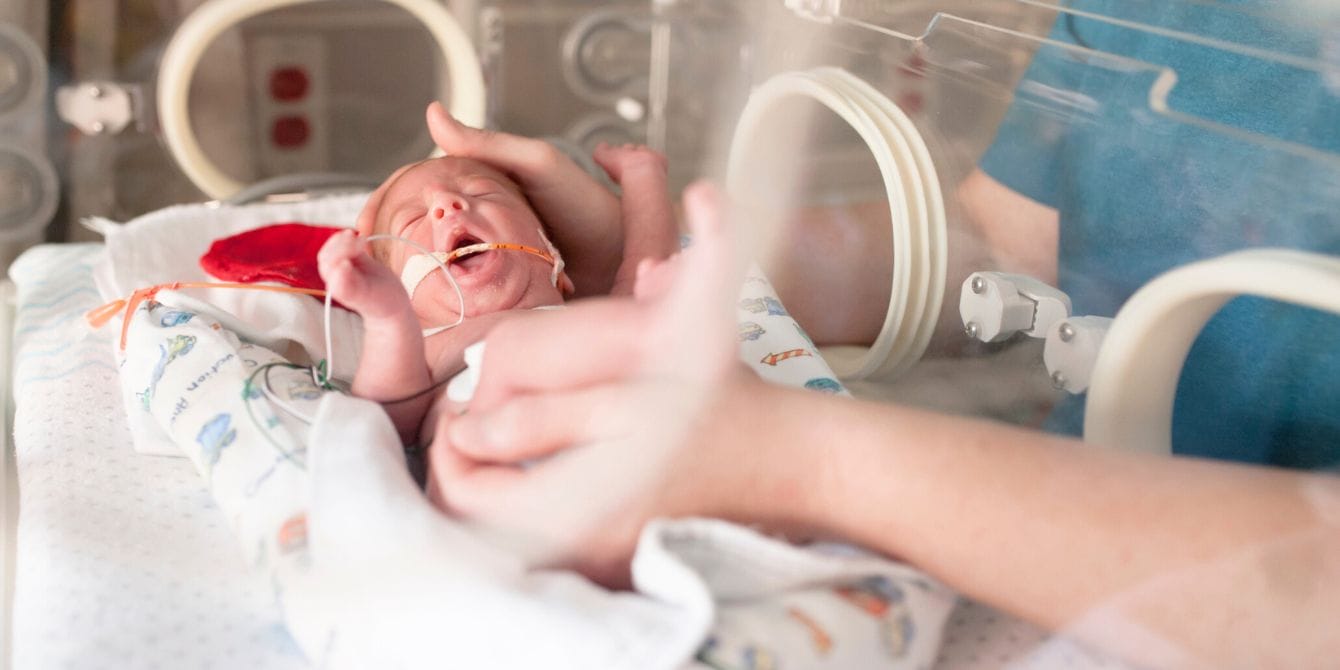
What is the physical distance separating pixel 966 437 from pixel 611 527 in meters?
0.23

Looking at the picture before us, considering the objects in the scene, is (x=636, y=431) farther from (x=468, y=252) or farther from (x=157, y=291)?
(x=157, y=291)

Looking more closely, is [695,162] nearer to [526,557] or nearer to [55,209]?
[526,557]

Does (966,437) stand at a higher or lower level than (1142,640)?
higher

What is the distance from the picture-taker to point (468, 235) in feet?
3.54

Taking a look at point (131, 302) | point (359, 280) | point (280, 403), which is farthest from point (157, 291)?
point (359, 280)

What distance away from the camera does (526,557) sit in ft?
2.35

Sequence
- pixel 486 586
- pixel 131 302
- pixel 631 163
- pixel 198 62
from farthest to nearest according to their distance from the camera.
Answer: pixel 198 62, pixel 631 163, pixel 131 302, pixel 486 586

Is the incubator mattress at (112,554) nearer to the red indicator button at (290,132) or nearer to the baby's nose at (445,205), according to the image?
the baby's nose at (445,205)

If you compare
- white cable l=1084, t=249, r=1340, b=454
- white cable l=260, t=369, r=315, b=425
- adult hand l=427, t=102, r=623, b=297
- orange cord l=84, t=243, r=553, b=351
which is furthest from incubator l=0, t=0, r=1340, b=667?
white cable l=260, t=369, r=315, b=425

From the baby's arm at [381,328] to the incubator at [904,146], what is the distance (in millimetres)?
275

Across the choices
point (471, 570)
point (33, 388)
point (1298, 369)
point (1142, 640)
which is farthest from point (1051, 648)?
point (33, 388)

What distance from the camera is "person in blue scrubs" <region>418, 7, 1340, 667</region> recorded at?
0.68 m

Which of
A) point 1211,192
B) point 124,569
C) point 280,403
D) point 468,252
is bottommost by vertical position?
point 124,569

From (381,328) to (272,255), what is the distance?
489 mm
